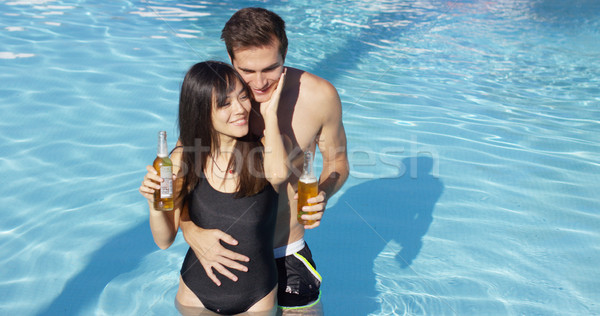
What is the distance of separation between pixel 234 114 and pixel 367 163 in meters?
3.69

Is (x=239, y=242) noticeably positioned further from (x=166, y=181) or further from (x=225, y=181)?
(x=166, y=181)

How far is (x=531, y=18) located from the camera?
39.2 ft

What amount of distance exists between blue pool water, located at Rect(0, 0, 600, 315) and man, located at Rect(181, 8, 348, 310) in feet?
4.13

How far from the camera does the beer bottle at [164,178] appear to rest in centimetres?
226

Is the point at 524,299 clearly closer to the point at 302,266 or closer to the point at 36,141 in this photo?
the point at 302,266

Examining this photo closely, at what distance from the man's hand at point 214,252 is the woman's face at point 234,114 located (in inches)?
17.8

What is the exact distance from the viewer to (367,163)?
5887mm

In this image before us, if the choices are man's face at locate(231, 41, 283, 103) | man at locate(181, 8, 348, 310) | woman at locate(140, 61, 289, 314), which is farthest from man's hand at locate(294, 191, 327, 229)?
man's face at locate(231, 41, 283, 103)

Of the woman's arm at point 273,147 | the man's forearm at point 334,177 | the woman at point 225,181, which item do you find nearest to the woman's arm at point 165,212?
the woman at point 225,181

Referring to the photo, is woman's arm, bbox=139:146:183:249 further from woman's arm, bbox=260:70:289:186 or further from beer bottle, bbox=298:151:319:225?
beer bottle, bbox=298:151:319:225

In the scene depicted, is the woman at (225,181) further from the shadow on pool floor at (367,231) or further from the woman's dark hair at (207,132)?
the shadow on pool floor at (367,231)

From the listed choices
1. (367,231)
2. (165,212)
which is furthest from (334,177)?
(367,231)

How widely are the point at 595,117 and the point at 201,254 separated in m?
6.34

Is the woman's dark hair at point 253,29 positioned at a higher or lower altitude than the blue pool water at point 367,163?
higher
